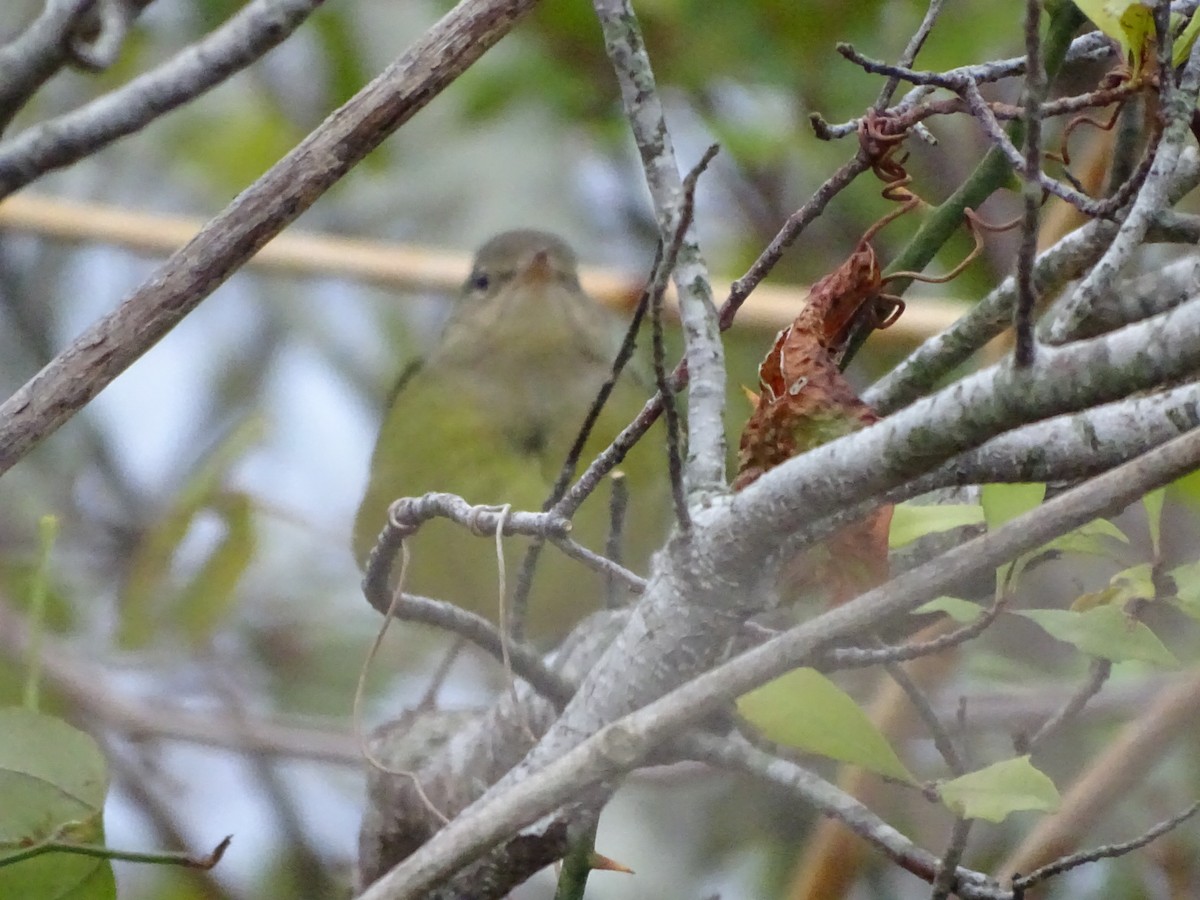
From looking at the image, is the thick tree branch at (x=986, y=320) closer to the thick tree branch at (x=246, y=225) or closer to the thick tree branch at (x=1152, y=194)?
the thick tree branch at (x=1152, y=194)

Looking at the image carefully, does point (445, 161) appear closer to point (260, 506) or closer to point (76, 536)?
point (76, 536)

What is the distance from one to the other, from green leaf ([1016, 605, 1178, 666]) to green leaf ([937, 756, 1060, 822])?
0.12 m

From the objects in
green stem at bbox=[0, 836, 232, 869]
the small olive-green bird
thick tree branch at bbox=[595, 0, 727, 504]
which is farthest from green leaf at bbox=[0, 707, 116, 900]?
the small olive-green bird

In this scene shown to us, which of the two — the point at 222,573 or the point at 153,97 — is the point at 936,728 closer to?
the point at 153,97

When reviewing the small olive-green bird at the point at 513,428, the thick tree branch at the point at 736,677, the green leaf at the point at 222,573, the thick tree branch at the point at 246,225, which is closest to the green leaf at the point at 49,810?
the thick tree branch at the point at 246,225

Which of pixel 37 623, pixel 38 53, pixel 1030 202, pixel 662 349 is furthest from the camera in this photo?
pixel 38 53

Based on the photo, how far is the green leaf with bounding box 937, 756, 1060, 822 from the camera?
80 centimetres

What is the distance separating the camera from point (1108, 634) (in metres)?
0.92

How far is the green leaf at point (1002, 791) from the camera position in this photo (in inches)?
31.3

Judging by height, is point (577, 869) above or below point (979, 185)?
below

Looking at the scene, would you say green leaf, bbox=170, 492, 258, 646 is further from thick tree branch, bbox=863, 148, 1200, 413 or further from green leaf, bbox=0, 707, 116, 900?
thick tree branch, bbox=863, 148, 1200, 413

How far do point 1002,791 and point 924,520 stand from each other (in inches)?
6.9

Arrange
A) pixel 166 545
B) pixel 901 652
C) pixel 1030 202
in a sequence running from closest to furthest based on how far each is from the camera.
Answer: pixel 1030 202, pixel 901 652, pixel 166 545

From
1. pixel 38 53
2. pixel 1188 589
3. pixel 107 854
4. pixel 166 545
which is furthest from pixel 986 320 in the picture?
pixel 166 545
